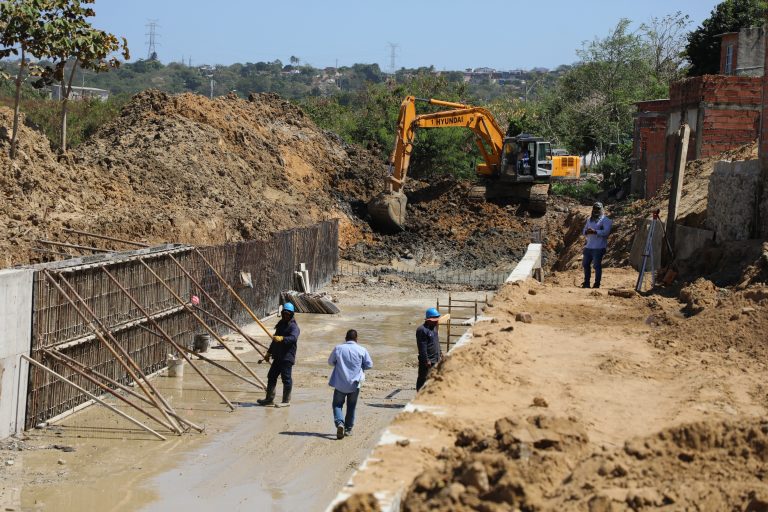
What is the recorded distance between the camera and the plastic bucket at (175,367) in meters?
16.8

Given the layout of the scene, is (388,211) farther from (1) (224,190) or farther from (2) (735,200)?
(2) (735,200)

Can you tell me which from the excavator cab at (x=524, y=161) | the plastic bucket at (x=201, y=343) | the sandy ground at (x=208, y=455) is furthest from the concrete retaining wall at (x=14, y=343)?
the excavator cab at (x=524, y=161)

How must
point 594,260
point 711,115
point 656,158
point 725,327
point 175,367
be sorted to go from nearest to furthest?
point 725,327, point 594,260, point 175,367, point 711,115, point 656,158

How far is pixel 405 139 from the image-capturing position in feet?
119

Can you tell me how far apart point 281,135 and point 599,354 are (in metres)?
32.1

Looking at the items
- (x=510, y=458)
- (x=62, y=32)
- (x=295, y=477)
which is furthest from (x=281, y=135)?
(x=510, y=458)

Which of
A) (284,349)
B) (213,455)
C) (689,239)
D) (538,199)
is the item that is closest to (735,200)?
(689,239)

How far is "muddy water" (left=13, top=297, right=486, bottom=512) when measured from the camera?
35.6 feet

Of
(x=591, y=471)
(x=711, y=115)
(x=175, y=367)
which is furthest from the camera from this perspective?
(x=711, y=115)

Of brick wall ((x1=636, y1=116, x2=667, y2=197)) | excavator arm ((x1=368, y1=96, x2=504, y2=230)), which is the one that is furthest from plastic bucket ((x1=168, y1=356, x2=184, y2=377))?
excavator arm ((x1=368, y1=96, x2=504, y2=230))

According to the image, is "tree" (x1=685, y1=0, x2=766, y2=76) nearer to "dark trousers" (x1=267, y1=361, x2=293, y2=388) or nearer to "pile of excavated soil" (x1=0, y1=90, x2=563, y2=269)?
"pile of excavated soil" (x1=0, y1=90, x2=563, y2=269)

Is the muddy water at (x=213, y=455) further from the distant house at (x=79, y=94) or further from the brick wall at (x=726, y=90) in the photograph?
the distant house at (x=79, y=94)

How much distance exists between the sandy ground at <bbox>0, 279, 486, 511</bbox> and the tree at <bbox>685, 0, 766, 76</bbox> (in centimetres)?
3564

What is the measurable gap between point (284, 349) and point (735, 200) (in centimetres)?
671
